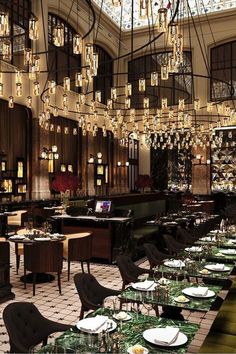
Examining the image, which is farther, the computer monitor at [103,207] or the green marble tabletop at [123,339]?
the computer monitor at [103,207]

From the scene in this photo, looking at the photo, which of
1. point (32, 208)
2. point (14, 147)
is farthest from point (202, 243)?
point (14, 147)

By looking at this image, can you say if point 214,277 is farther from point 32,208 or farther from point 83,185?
point 83,185

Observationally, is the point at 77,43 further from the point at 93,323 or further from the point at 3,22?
the point at 93,323

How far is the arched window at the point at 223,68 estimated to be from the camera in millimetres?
19797

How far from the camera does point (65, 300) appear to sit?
560 cm

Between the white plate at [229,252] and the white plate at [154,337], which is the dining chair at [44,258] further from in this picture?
the white plate at [154,337]

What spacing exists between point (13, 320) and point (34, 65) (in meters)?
3.89

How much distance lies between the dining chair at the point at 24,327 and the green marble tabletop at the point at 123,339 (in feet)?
1.14

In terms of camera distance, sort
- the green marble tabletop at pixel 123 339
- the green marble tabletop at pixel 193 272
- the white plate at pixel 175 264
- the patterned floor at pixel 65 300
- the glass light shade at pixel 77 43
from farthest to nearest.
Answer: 1. the white plate at pixel 175 264
2. the patterned floor at pixel 65 300
3. the glass light shade at pixel 77 43
4. the green marble tabletop at pixel 193 272
5. the green marble tabletop at pixel 123 339

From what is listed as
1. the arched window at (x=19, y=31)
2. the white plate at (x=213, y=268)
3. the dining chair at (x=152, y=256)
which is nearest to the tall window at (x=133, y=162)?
the arched window at (x=19, y=31)

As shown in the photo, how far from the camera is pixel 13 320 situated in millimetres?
2842

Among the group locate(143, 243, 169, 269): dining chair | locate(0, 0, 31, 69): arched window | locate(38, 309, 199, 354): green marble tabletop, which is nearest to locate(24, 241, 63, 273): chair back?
locate(143, 243, 169, 269): dining chair

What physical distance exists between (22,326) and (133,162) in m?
20.2

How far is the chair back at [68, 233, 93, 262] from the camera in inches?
255
